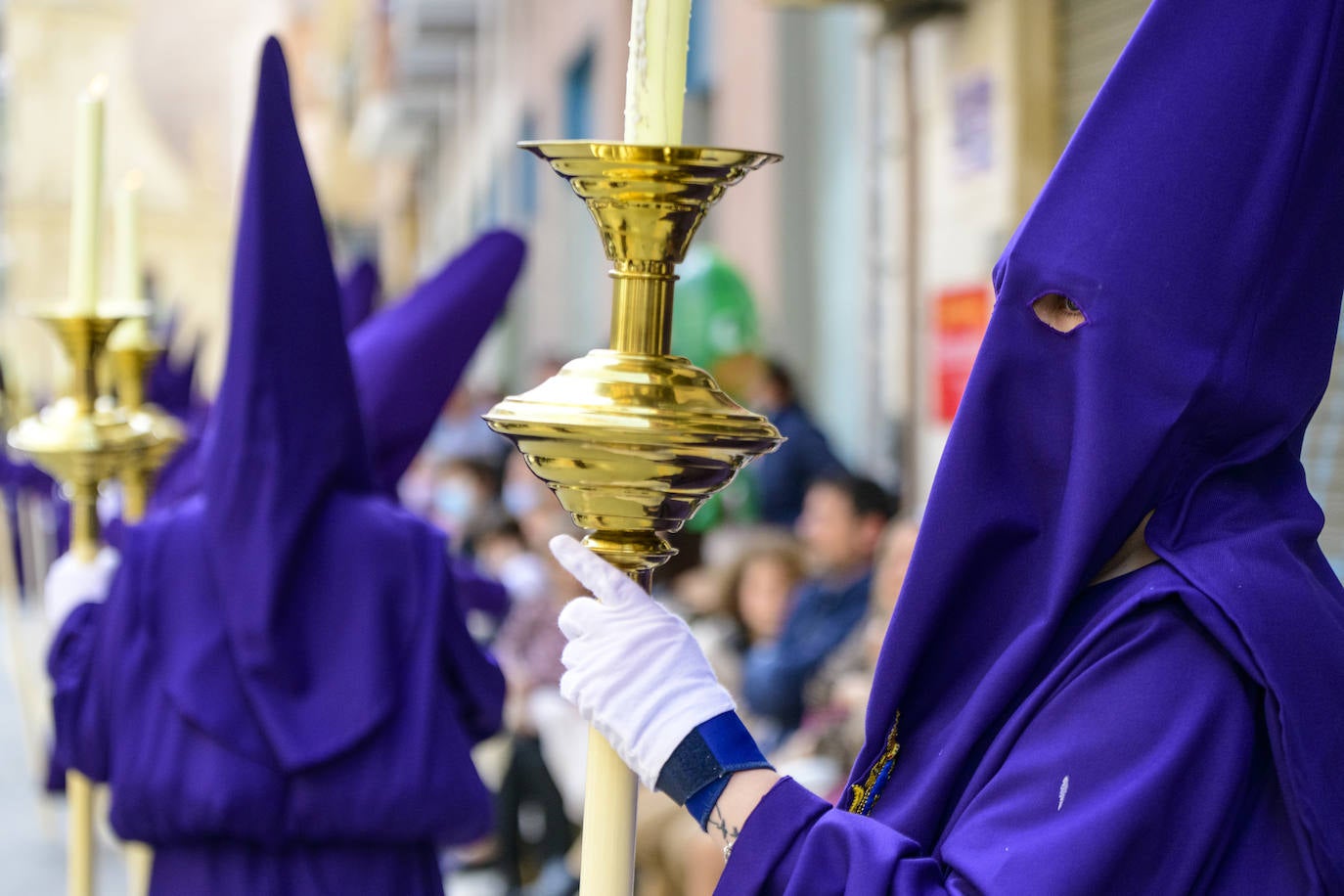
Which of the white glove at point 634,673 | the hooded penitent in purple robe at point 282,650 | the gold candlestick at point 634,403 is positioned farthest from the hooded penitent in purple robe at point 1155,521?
the hooded penitent in purple robe at point 282,650

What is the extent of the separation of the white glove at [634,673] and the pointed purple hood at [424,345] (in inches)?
85.1

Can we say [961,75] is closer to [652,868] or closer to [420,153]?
[652,868]

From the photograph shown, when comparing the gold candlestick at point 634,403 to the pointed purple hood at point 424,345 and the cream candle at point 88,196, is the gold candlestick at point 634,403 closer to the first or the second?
the cream candle at point 88,196

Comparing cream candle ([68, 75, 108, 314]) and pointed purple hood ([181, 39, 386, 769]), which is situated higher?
cream candle ([68, 75, 108, 314])

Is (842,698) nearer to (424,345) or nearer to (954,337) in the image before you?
(424,345)

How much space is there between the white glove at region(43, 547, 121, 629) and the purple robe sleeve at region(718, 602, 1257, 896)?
7.11 ft

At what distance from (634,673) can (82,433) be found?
2.14 meters

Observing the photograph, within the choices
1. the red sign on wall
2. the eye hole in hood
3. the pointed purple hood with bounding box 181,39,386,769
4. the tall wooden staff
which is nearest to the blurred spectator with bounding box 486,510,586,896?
the red sign on wall

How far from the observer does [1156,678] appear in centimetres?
166

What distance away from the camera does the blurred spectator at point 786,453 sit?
6.40 meters

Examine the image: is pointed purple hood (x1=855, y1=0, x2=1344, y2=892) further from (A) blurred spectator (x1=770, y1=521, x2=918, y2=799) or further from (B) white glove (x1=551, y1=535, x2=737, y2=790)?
(A) blurred spectator (x1=770, y1=521, x2=918, y2=799)

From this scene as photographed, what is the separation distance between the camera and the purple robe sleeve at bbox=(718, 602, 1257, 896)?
63.8 inches

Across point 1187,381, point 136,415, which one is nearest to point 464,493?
point 136,415

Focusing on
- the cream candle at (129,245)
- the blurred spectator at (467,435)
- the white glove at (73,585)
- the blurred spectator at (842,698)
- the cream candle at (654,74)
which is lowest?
the blurred spectator at (467,435)
